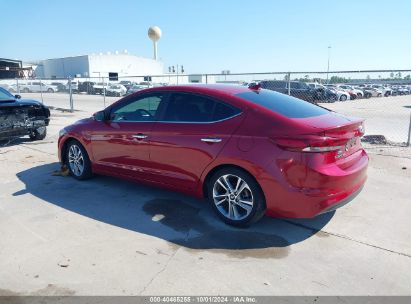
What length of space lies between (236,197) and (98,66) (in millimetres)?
62466

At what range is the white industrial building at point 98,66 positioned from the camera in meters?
60.0

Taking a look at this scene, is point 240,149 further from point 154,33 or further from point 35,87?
point 154,33

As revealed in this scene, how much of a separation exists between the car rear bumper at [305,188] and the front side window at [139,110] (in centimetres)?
186

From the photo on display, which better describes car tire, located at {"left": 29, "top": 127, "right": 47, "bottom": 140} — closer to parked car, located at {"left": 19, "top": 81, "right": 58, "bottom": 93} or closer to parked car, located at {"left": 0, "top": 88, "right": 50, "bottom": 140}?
parked car, located at {"left": 0, "top": 88, "right": 50, "bottom": 140}

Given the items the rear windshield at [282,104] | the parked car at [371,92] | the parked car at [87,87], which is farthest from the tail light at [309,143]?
the parked car at [371,92]

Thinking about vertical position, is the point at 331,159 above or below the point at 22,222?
above

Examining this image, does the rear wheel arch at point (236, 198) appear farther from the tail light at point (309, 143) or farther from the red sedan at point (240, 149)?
the tail light at point (309, 143)

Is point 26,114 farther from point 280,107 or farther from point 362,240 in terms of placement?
point 362,240

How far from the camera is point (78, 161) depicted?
5.79 m

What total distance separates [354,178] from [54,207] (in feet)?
12.3

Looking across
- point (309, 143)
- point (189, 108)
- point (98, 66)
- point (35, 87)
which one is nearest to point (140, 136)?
point (189, 108)

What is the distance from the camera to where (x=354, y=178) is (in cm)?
379

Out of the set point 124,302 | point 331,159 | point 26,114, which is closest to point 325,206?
point 331,159

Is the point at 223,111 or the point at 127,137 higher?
the point at 223,111
